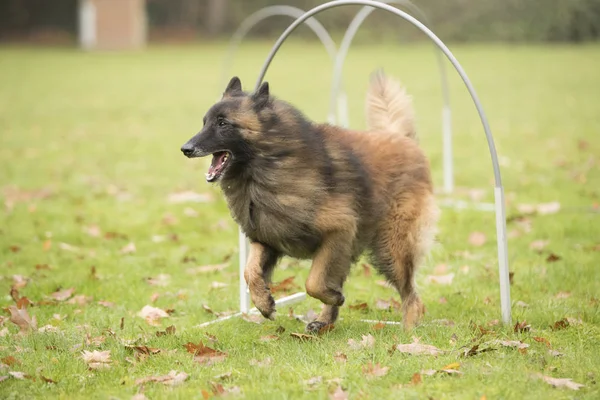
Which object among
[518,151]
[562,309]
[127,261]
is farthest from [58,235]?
[518,151]

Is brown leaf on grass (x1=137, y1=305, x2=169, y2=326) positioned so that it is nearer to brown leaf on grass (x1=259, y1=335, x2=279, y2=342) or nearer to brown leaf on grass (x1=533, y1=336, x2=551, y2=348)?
brown leaf on grass (x1=259, y1=335, x2=279, y2=342)

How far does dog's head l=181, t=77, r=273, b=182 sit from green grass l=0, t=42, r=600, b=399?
1.07m

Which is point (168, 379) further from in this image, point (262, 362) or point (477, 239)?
point (477, 239)

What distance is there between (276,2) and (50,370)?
43905 millimetres

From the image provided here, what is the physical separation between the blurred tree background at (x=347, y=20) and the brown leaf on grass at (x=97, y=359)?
15689 mm

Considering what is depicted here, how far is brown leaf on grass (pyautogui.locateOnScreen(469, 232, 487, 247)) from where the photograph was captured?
24.0ft

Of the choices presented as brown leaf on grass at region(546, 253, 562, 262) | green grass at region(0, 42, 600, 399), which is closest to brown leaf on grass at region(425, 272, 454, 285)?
green grass at region(0, 42, 600, 399)

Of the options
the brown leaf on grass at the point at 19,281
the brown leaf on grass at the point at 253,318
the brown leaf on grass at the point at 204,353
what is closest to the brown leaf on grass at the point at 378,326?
the brown leaf on grass at the point at 253,318

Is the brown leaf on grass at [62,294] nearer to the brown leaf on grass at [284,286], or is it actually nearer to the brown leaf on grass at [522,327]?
the brown leaf on grass at [284,286]

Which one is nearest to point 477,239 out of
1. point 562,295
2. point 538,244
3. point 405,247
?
point 538,244

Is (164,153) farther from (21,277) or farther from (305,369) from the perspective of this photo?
(305,369)

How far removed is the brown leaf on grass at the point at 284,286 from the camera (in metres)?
6.12

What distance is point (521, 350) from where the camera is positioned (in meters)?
4.28

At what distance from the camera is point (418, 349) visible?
4.34 m
